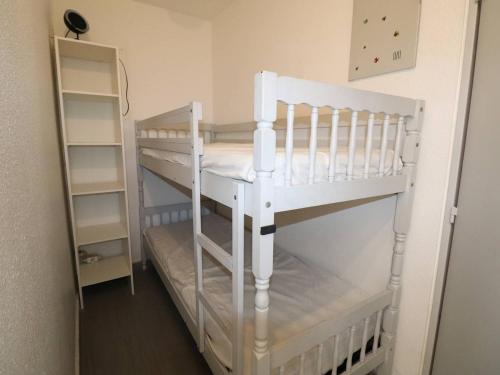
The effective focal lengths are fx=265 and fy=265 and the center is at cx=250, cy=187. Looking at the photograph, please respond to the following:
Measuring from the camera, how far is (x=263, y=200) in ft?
2.74

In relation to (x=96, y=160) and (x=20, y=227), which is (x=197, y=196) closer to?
(x=20, y=227)

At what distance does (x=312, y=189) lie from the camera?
0.95m

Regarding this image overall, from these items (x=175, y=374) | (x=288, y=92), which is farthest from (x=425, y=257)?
(x=175, y=374)

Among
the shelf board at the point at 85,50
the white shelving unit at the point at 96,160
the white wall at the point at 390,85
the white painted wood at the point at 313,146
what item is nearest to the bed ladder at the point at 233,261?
the white painted wood at the point at 313,146

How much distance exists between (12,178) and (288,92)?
728mm

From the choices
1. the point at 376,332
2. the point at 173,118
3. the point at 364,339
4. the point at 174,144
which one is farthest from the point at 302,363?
the point at 173,118

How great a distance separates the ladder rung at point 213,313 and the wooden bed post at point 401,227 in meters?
0.86

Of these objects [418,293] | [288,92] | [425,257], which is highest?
[288,92]

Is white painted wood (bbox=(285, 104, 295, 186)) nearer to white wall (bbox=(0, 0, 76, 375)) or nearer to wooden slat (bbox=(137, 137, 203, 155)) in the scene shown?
wooden slat (bbox=(137, 137, 203, 155))

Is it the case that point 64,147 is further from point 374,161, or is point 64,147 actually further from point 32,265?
point 374,161

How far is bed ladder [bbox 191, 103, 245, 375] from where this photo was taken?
37.4 inches

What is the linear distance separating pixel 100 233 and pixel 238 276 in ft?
5.81

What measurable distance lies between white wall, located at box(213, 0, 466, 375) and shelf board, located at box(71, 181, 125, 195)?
4.62 ft

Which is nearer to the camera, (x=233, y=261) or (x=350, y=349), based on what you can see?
(x=233, y=261)
